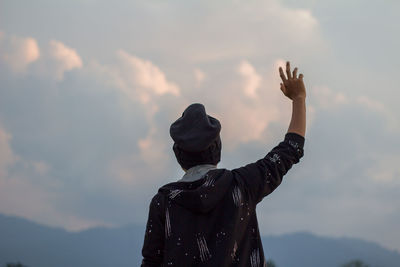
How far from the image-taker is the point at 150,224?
400cm

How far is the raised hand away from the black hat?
85 centimetres

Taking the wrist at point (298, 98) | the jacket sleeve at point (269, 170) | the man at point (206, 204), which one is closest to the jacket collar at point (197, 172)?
the man at point (206, 204)

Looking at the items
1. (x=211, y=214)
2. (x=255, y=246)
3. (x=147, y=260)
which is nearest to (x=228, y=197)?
(x=211, y=214)

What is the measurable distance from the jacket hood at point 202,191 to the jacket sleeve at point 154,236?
0.13 metres

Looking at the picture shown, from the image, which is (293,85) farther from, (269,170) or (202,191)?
(202,191)

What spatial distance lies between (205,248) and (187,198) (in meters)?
0.37

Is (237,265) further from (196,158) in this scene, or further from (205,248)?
(196,158)

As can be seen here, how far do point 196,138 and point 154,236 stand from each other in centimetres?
81

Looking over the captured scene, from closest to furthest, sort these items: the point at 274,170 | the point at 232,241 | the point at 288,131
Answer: the point at 232,241 → the point at 274,170 → the point at 288,131

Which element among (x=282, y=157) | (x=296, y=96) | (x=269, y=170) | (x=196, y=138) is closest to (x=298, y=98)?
(x=296, y=96)

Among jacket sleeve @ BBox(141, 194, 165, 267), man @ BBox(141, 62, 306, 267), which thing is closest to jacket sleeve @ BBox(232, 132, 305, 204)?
man @ BBox(141, 62, 306, 267)

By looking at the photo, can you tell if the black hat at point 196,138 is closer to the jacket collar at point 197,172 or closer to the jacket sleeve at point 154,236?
the jacket collar at point 197,172

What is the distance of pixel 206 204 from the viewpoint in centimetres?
370

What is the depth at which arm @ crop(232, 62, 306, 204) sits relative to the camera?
3.92 meters
